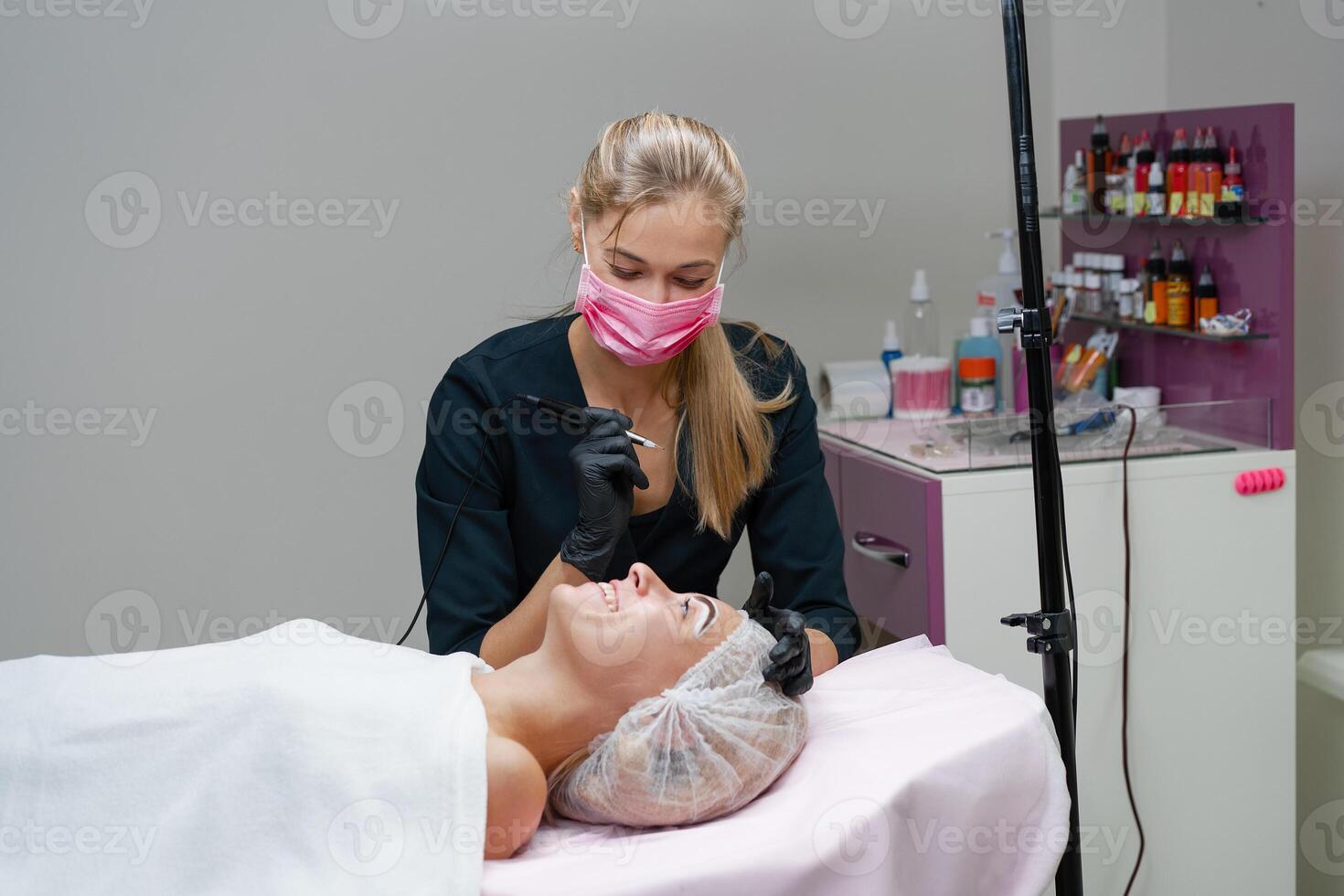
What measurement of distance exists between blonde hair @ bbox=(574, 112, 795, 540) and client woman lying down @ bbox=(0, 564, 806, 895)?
11.6 inches

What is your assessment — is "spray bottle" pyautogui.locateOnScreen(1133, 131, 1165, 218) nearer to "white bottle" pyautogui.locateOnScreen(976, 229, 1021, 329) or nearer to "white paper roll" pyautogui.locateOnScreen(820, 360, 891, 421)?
"white bottle" pyautogui.locateOnScreen(976, 229, 1021, 329)

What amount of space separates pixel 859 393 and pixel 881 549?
1.37 ft

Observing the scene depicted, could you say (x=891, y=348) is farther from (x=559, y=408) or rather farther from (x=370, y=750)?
(x=370, y=750)


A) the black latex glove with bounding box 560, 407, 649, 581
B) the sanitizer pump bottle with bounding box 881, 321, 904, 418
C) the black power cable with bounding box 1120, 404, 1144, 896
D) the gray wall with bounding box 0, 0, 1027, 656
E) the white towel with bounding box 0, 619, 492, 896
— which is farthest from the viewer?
the sanitizer pump bottle with bounding box 881, 321, 904, 418

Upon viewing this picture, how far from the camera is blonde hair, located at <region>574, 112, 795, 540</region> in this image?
1.37 meters

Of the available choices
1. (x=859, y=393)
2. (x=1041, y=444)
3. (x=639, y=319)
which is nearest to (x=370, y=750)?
(x=639, y=319)

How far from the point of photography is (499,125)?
7.45 feet

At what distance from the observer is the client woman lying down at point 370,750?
1.06 metres

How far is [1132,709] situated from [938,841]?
87 centimetres

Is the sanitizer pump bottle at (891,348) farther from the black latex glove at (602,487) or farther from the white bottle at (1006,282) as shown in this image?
the black latex glove at (602,487)

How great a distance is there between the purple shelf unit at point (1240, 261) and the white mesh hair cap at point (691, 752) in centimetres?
114

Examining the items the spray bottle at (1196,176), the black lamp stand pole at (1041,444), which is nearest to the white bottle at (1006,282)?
the spray bottle at (1196,176)

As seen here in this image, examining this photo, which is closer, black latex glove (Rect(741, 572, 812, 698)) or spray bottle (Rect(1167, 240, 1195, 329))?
black latex glove (Rect(741, 572, 812, 698))

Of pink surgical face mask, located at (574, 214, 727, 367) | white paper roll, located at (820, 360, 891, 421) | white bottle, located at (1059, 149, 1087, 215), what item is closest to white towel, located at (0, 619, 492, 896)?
pink surgical face mask, located at (574, 214, 727, 367)
